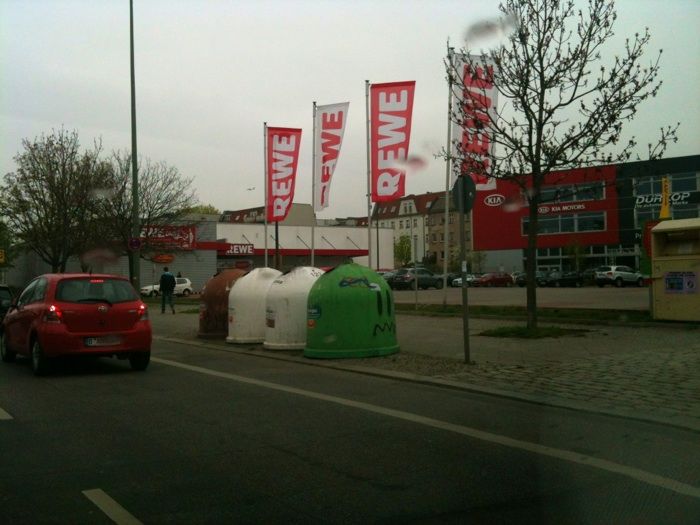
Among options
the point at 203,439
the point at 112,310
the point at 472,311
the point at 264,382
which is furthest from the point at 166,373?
the point at 472,311

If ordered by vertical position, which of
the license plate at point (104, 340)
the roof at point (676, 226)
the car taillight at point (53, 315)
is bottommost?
the license plate at point (104, 340)

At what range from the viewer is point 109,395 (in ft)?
30.2

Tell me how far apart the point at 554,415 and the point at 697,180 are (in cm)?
5542

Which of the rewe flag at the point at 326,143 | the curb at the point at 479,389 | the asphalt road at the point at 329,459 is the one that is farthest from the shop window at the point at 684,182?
the asphalt road at the point at 329,459

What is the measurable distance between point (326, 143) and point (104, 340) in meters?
14.5

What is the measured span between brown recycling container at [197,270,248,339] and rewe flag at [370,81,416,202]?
5.97 metres

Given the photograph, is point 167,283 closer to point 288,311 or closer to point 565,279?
point 288,311

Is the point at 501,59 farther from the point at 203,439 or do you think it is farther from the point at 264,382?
the point at 203,439

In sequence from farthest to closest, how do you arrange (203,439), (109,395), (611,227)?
(611,227) < (109,395) < (203,439)

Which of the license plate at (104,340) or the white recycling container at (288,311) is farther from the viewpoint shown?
the white recycling container at (288,311)

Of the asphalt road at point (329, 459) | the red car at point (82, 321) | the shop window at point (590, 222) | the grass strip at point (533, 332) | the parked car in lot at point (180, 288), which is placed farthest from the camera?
the shop window at point (590, 222)

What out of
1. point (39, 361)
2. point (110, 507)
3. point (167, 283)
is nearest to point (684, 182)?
point (167, 283)

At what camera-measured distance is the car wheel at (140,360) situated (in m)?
11.6

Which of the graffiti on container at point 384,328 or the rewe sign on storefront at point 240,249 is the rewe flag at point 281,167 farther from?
the rewe sign on storefront at point 240,249
